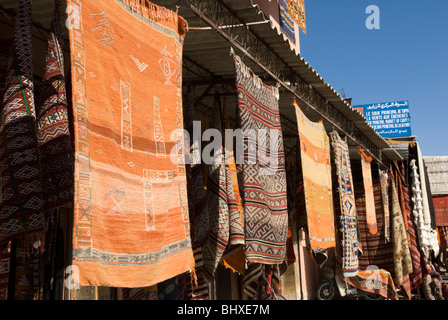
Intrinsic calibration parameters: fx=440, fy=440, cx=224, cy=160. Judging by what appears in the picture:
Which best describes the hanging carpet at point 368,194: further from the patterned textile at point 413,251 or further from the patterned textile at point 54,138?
the patterned textile at point 54,138

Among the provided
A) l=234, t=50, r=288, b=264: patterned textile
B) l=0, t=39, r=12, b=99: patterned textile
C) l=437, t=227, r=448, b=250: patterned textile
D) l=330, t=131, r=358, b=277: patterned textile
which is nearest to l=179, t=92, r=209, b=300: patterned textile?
l=234, t=50, r=288, b=264: patterned textile

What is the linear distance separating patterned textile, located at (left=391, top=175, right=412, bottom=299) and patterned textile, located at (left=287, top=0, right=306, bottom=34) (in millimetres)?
4603

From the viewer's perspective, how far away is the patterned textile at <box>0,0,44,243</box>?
2.39 metres

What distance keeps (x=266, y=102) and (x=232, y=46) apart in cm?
69

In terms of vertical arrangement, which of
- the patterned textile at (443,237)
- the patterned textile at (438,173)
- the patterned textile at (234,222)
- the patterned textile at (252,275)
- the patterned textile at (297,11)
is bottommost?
the patterned textile at (252,275)

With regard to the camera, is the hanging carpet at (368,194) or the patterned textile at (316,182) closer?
the patterned textile at (316,182)

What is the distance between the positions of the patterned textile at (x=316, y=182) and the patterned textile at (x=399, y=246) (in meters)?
4.71

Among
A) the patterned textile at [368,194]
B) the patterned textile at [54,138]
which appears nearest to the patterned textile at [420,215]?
the patterned textile at [368,194]

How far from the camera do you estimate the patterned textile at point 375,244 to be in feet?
31.7

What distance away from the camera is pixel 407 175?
11.9 metres

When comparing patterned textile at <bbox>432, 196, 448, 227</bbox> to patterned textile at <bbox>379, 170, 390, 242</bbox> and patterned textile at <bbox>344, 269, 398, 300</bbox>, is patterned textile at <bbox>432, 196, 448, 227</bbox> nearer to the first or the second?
patterned textile at <bbox>379, 170, 390, 242</bbox>

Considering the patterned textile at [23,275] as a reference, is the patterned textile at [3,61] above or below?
above
